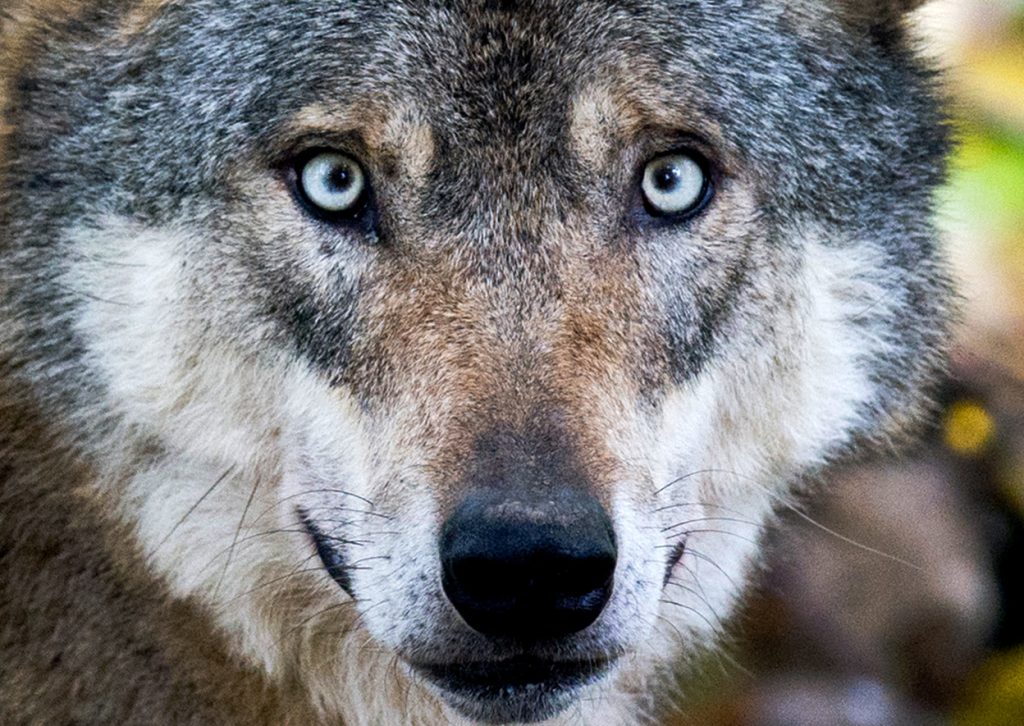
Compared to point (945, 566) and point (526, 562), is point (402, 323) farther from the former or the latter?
point (945, 566)

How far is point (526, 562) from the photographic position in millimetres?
2502

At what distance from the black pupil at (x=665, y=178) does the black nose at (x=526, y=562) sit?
828mm

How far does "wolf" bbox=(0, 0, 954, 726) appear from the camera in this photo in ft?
9.00

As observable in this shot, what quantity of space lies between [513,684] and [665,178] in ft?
3.73

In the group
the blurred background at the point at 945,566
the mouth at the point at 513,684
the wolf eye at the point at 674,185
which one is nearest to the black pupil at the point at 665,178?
the wolf eye at the point at 674,185

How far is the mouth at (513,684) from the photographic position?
272cm

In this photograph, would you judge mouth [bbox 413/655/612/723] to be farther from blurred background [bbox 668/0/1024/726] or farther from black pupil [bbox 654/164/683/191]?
blurred background [bbox 668/0/1024/726]

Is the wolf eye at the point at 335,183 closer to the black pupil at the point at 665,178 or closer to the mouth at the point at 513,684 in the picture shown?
the black pupil at the point at 665,178

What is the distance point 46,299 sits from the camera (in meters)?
3.17

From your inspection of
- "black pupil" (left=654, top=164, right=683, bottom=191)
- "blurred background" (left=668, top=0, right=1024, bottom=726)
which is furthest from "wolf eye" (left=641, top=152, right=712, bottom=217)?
"blurred background" (left=668, top=0, right=1024, bottom=726)

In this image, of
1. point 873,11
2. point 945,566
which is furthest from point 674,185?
point 945,566

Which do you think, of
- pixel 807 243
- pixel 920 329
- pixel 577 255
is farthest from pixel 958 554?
pixel 577 255

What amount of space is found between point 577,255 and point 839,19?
1.06 meters

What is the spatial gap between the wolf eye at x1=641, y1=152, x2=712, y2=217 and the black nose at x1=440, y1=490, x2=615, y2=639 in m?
0.80
